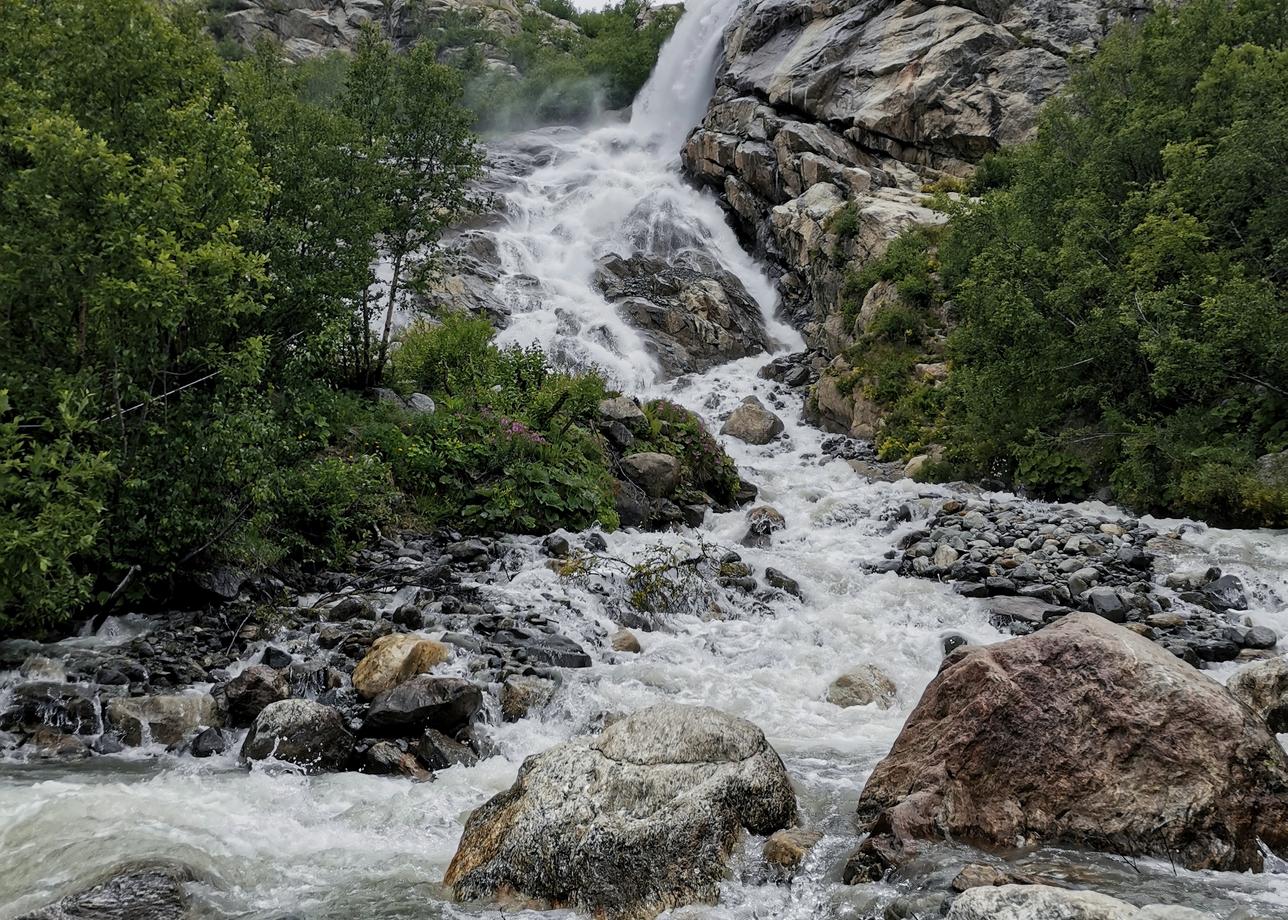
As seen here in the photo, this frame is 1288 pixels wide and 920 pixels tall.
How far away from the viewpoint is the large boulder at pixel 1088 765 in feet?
16.5

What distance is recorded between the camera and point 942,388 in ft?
71.5

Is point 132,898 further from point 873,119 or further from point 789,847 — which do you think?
point 873,119

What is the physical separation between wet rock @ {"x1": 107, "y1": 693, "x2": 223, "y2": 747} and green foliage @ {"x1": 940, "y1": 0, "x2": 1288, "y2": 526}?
14.9m

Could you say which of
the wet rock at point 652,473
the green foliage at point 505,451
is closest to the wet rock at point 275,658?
the green foliage at point 505,451

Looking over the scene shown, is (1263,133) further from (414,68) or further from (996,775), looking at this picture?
(414,68)

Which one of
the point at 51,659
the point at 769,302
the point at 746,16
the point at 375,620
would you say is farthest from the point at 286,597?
the point at 746,16

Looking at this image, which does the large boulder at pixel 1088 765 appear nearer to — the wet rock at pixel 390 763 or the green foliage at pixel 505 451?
the wet rock at pixel 390 763

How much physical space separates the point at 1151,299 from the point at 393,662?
560 inches

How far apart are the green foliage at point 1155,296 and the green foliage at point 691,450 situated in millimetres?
5752

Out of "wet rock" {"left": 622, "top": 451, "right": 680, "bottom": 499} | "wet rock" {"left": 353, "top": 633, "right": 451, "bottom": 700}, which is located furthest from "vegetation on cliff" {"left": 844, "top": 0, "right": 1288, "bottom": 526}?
"wet rock" {"left": 353, "top": 633, "right": 451, "bottom": 700}

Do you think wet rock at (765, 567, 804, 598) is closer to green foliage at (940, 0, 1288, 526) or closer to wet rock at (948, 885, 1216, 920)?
green foliage at (940, 0, 1288, 526)

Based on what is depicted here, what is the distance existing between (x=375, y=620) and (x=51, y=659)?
3208mm

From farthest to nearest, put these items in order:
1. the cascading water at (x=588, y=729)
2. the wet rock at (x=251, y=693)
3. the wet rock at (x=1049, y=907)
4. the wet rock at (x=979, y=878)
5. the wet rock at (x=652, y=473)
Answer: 1. the wet rock at (x=652, y=473)
2. the wet rock at (x=251, y=693)
3. the cascading water at (x=588, y=729)
4. the wet rock at (x=979, y=878)
5. the wet rock at (x=1049, y=907)

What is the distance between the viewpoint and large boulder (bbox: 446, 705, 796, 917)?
196 inches
